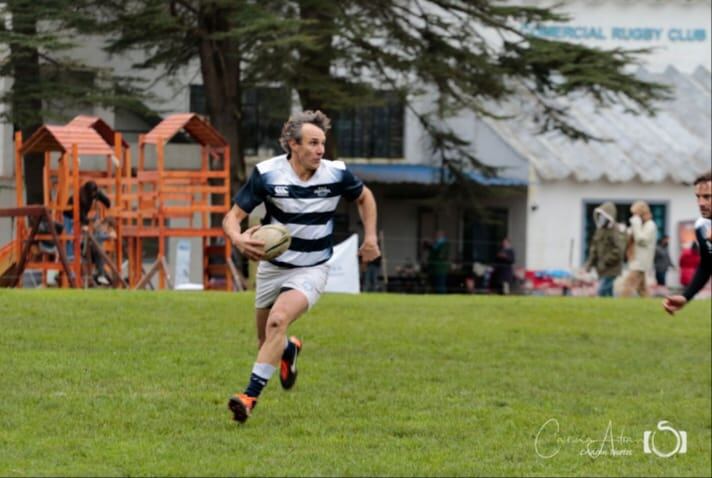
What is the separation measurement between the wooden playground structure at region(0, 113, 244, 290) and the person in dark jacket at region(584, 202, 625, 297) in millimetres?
6673

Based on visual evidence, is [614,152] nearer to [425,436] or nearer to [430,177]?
[430,177]

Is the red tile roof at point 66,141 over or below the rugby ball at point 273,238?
over

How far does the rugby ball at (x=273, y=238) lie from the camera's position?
11156 millimetres

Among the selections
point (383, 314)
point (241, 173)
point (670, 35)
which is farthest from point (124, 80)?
point (670, 35)

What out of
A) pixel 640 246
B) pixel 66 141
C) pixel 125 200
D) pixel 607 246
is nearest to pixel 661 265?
pixel 640 246

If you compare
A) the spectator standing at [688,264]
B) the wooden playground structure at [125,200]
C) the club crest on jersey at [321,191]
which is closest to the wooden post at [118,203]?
the wooden playground structure at [125,200]

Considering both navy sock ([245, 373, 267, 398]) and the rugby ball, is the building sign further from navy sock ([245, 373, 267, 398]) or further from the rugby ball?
navy sock ([245, 373, 267, 398])

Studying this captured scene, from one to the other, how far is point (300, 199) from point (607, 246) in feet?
55.8

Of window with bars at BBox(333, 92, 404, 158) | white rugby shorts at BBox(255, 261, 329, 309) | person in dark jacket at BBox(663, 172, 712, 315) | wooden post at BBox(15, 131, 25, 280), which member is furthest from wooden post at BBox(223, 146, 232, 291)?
window with bars at BBox(333, 92, 404, 158)

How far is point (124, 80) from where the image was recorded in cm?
3294

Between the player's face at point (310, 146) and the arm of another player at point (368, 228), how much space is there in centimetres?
64

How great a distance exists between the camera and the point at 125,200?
25062 mm

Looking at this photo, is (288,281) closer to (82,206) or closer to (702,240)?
(702,240)

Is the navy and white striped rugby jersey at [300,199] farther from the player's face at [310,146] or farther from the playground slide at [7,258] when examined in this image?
the playground slide at [7,258]
